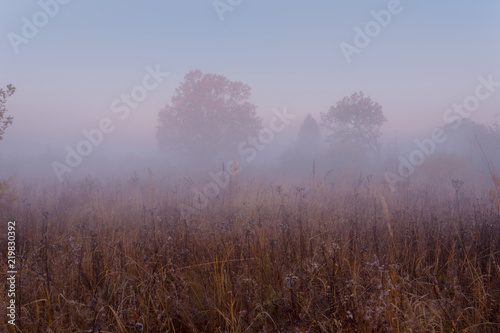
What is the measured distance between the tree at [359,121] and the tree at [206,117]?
899 cm

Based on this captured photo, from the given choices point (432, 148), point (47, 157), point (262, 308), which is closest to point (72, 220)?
point (262, 308)

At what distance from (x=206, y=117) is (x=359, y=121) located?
14731 mm

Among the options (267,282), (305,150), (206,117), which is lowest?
(267,282)

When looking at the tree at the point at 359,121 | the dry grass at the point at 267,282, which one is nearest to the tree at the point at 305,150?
the tree at the point at 359,121

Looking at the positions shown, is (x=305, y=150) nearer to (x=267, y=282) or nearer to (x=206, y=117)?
(x=206, y=117)

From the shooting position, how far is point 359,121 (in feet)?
84.2

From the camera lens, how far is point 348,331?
2104 mm

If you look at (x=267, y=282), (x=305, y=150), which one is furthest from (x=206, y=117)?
(x=267, y=282)

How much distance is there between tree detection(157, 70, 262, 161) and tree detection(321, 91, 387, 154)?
8.99 metres

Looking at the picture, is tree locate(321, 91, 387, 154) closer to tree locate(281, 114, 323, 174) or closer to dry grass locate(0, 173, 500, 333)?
tree locate(281, 114, 323, 174)

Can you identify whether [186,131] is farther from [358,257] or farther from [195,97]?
[358,257]

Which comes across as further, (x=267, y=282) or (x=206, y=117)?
(x=206, y=117)

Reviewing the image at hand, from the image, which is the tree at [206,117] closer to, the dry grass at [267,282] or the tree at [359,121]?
the tree at [359,121]

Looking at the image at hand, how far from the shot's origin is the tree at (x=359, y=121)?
25297mm
